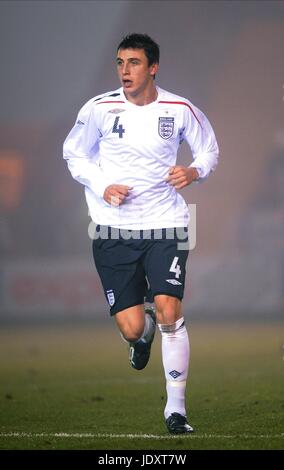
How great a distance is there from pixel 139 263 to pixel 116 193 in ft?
2.09

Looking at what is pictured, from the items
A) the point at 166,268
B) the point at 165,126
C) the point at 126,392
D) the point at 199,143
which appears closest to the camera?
the point at 166,268

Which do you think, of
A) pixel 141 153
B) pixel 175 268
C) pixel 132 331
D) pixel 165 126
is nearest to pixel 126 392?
pixel 132 331

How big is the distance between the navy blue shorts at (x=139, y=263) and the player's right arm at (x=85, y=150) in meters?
0.38

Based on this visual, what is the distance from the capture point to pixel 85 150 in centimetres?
890

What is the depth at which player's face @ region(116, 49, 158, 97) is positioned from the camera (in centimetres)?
862

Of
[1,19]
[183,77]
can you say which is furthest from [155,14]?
[1,19]

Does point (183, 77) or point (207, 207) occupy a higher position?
point (183, 77)

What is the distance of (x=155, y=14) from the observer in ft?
75.2

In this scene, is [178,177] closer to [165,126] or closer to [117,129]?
[165,126]

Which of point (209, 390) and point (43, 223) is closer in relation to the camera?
point (209, 390)

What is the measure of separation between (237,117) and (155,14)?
2.50 meters

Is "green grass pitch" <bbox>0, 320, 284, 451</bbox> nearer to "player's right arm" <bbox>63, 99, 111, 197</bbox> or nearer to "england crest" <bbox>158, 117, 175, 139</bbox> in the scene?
"player's right arm" <bbox>63, 99, 111, 197</bbox>

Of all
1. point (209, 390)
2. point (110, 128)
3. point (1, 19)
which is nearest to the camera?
point (110, 128)

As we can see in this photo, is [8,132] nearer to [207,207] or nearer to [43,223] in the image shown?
[43,223]
